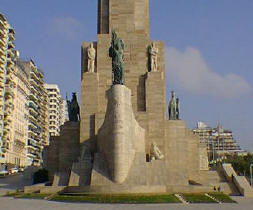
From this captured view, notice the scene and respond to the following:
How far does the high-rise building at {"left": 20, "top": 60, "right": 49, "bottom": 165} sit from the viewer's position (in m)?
88.5

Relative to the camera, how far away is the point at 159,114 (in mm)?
36031

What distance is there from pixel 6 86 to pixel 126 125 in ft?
145

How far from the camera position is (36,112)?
92062 millimetres

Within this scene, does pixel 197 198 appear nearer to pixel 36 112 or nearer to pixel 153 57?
pixel 153 57

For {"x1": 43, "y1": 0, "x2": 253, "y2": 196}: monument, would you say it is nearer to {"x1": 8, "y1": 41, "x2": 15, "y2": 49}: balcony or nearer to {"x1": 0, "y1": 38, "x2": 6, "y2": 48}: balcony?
{"x1": 0, "y1": 38, "x2": 6, "y2": 48}: balcony

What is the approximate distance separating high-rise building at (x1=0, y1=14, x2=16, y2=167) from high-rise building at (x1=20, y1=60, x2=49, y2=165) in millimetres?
16262

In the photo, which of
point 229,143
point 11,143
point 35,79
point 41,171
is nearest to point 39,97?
point 35,79

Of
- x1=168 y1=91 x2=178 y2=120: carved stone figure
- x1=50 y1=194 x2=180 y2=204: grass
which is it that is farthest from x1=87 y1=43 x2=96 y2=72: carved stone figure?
x1=50 y1=194 x2=180 y2=204: grass

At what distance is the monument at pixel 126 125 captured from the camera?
96.4ft

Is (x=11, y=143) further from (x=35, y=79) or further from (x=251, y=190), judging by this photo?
(x=251, y=190)

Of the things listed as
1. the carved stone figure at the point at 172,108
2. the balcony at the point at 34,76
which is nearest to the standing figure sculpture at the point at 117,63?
the carved stone figure at the point at 172,108

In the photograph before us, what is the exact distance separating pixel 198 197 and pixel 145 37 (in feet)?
57.5

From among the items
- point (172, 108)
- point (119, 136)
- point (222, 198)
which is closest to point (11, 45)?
point (172, 108)

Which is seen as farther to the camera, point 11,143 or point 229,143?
point 229,143
